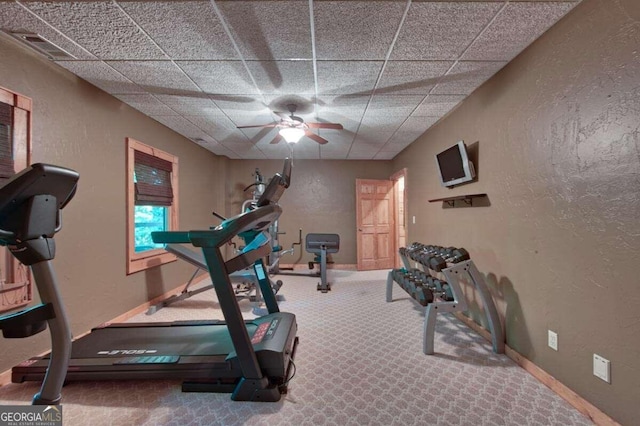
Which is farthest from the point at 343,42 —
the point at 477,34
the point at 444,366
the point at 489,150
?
the point at 444,366

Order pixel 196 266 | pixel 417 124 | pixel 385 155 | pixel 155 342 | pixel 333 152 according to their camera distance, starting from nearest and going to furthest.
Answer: pixel 155 342 → pixel 196 266 → pixel 417 124 → pixel 333 152 → pixel 385 155

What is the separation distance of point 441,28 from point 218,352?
2738 mm

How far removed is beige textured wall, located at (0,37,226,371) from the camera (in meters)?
2.07

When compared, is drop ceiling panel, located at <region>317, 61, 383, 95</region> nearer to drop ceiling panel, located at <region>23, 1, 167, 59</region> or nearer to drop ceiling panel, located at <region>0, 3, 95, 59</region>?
drop ceiling panel, located at <region>23, 1, 167, 59</region>

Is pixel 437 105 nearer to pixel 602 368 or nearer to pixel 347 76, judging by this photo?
pixel 347 76

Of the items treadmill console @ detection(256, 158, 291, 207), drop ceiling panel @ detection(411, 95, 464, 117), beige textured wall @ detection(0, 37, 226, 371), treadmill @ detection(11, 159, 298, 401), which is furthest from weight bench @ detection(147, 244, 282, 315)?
drop ceiling panel @ detection(411, 95, 464, 117)

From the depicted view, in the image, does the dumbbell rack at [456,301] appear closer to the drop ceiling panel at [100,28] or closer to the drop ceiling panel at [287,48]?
the drop ceiling panel at [287,48]

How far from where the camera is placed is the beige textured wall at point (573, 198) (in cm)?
136

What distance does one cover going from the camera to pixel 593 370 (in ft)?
5.01

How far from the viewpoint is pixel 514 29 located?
5.91ft

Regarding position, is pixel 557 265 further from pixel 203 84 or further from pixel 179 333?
pixel 203 84

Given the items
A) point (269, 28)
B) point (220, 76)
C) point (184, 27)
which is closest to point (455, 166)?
point (269, 28)

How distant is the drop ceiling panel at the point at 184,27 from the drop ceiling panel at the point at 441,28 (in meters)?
1.26

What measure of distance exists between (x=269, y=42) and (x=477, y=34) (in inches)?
57.3
